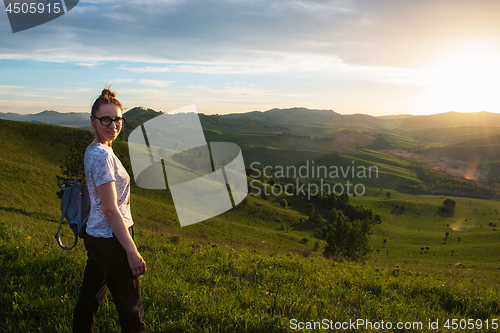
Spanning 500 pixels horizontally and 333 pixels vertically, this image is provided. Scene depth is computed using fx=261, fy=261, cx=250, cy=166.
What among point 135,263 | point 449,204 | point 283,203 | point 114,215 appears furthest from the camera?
point 449,204

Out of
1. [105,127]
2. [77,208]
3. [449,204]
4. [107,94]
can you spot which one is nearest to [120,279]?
[77,208]

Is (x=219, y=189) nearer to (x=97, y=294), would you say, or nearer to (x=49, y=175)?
(x=49, y=175)

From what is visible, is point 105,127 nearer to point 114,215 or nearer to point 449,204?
point 114,215

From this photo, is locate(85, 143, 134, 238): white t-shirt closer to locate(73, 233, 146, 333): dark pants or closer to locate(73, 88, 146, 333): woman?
locate(73, 88, 146, 333): woman

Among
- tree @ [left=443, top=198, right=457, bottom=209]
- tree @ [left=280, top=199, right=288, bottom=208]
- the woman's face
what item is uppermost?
the woman's face

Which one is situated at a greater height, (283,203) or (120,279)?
(120,279)

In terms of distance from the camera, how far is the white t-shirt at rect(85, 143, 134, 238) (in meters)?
2.37

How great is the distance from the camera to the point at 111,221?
2350mm

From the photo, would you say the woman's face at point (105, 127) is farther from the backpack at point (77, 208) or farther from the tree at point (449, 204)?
the tree at point (449, 204)

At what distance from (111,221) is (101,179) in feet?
1.27

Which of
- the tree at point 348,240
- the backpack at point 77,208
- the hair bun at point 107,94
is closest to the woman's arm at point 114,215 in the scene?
the backpack at point 77,208

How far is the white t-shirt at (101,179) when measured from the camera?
7.77 ft

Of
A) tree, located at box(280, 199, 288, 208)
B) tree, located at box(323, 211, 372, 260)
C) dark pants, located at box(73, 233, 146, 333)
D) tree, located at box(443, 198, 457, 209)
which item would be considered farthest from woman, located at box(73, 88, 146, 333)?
tree, located at box(443, 198, 457, 209)

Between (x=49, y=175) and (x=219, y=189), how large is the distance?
34.2 m
